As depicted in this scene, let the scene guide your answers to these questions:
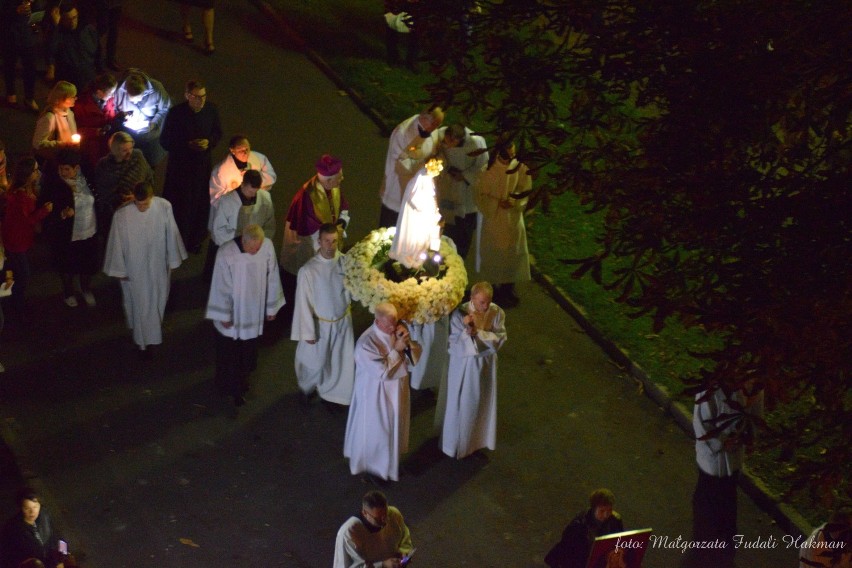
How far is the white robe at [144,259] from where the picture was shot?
37.6ft

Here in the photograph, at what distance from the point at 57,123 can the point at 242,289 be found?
3.53 metres

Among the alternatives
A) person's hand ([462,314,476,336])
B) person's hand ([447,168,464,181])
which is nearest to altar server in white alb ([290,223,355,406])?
person's hand ([462,314,476,336])

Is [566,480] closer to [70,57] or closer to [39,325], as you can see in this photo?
[39,325]

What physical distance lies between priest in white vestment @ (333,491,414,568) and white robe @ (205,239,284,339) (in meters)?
3.04

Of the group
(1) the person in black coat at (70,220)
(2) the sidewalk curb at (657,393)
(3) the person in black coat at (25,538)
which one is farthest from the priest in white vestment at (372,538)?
(1) the person in black coat at (70,220)

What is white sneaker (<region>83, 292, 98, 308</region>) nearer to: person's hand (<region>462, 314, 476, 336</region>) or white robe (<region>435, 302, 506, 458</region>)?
white robe (<region>435, 302, 506, 458</region>)

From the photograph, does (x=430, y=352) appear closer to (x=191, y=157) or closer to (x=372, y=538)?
(x=372, y=538)

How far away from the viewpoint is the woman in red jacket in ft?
38.2

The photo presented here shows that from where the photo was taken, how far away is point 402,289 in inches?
420

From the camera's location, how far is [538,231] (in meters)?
15.0

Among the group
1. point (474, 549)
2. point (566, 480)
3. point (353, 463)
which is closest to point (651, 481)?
point (566, 480)

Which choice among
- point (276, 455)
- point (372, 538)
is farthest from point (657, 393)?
point (372, 538)

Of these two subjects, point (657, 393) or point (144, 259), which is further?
point (657, 393)

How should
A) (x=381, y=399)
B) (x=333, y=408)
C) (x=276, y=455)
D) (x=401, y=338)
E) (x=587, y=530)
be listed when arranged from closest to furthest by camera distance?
1. (x=587, y=530)
2. (x=401, y=338)
3. (x=381, y=399)
4. (x=276, y=455)
5. (x=333, y=408)
